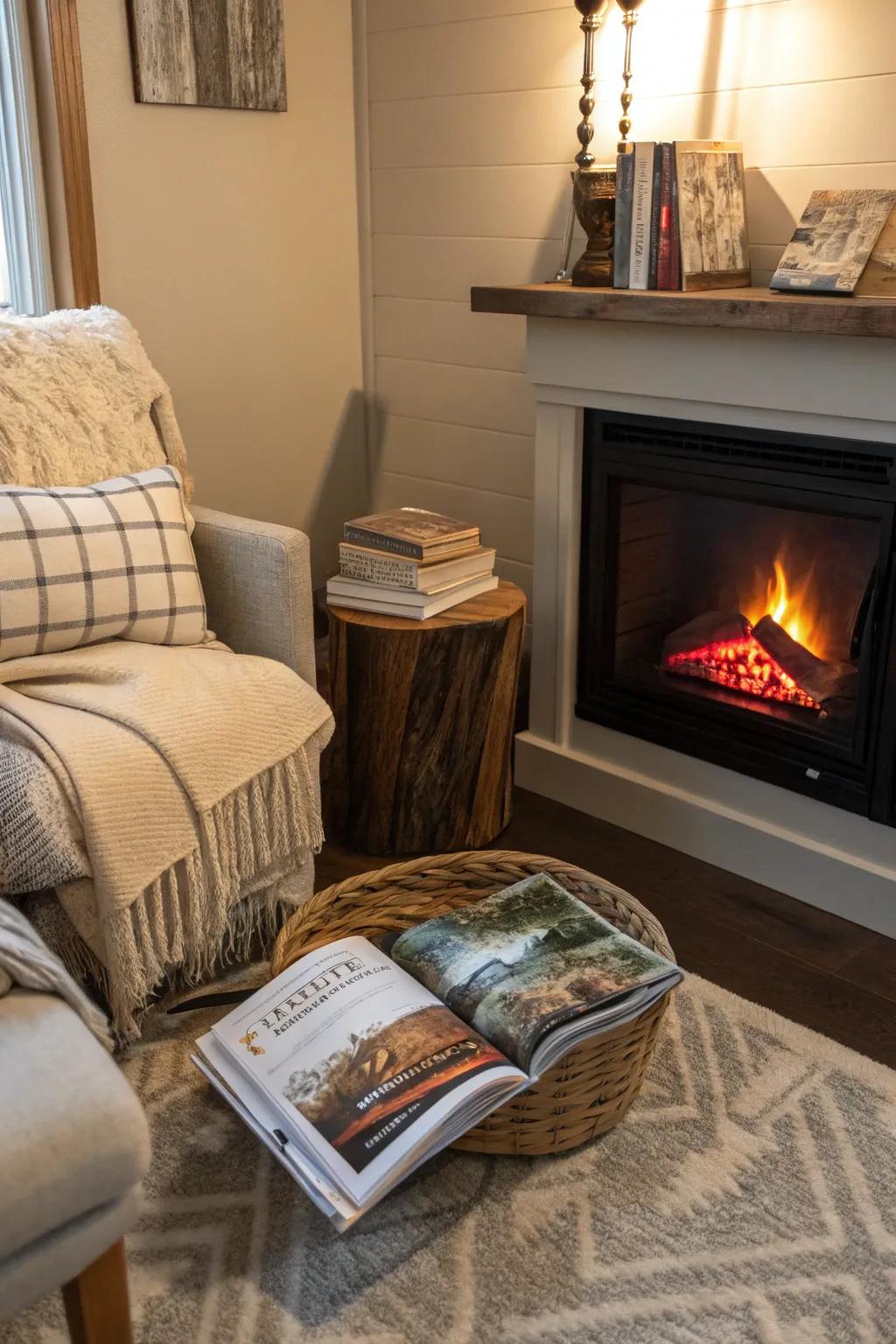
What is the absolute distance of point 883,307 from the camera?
1717 mm

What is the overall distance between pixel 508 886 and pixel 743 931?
0.46 meters

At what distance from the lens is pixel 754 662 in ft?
7.41

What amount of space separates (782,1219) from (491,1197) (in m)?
0.34

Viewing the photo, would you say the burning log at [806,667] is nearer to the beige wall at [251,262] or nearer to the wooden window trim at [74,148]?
the beige wall at [251,262]

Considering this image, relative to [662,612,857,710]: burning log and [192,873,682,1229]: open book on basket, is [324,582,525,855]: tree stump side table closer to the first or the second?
[662,612,857,710]: burning log

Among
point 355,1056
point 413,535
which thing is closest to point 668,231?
point 413,535

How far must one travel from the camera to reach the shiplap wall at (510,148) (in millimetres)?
2021

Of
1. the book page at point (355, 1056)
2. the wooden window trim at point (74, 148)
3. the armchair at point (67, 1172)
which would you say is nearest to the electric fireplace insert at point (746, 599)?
the book page at point (355, 1056)

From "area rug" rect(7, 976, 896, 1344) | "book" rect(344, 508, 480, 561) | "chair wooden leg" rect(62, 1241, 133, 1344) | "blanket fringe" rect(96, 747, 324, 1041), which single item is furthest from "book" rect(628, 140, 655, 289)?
"chair wooden leg" rect(62, 1241, 133, 1344)

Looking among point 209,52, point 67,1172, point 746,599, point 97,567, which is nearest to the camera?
point 67,1172

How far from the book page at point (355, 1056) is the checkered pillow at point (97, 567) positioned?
0.64 metres

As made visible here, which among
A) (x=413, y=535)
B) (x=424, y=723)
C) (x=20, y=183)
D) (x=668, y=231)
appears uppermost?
(x=20, y=183)

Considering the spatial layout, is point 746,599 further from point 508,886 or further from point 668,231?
point 508,886

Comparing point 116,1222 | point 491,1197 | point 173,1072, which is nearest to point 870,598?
point 491,1197
